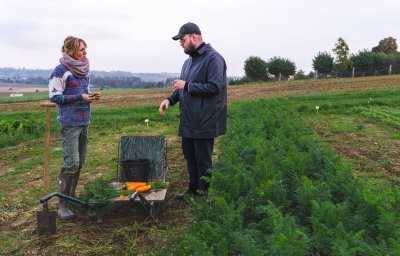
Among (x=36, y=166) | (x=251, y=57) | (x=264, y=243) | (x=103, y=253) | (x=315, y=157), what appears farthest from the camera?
(x=251, y=57)

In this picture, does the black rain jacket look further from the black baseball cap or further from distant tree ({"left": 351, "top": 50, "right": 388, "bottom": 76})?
distant tree ({"left": 351, "top": 50, "right": 388, "bottom": 76})

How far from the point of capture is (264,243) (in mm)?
3184

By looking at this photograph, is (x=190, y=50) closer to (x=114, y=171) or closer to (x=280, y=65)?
(x=114, y=171)

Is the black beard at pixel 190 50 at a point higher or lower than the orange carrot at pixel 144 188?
higher

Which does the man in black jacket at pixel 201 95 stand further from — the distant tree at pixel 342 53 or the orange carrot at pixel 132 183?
the distant tree at pixel 342 53

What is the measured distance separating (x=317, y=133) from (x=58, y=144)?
6.95 meters

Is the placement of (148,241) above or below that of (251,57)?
below

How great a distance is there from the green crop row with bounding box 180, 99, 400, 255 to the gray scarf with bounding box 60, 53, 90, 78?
2.03 metres

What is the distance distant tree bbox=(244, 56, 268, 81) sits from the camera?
54.4 metres

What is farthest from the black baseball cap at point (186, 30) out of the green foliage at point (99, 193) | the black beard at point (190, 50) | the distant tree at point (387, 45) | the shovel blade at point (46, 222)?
the distant tree at point (387, 45)

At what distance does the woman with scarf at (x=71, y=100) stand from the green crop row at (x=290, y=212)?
72.1 inches

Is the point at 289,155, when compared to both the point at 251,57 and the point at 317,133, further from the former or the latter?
the point at 251,57

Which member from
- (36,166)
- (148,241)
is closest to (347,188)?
(148,241)

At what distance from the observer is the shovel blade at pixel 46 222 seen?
16.7ft
